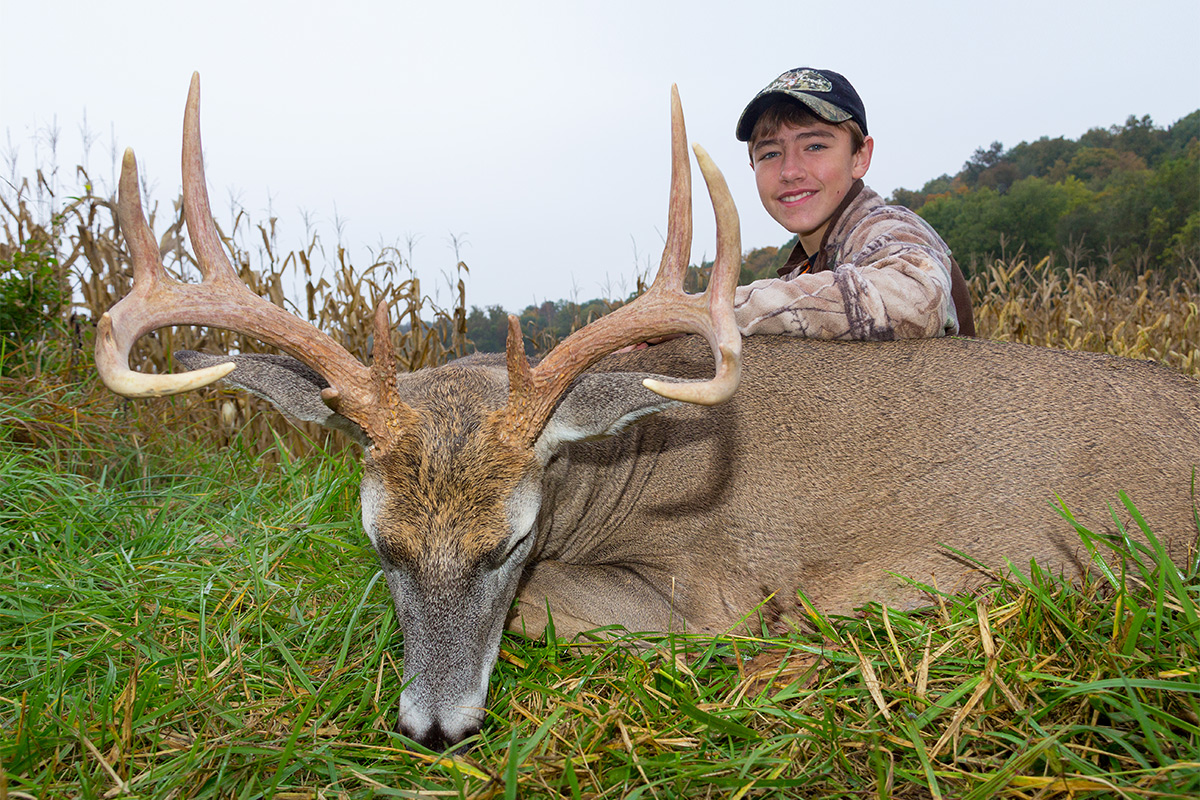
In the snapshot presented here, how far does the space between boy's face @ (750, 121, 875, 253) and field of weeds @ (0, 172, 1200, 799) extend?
2.46 metres

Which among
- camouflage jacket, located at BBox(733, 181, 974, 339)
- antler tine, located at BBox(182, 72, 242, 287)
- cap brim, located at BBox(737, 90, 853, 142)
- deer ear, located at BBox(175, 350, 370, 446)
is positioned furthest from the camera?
cap brim, located at BBox(737, 90, 853, 142)

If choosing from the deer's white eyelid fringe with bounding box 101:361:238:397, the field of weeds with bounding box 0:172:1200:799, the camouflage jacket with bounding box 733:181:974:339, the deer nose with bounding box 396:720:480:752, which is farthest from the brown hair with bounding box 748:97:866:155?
the deer nose with bounding box 396:720:480:752

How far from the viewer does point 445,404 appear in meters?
2.77

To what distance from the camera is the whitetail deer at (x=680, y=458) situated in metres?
2.57

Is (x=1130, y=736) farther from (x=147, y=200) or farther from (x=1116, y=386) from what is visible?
(x=147, y=200)

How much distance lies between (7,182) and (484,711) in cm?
737

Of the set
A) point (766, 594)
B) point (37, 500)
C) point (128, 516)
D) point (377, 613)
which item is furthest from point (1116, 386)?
point (37, 500)

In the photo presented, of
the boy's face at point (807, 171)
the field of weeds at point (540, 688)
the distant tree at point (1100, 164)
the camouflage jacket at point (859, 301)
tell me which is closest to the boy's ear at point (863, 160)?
the boy's face at point (807, 171)

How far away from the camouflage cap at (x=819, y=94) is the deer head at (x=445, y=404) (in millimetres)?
2191

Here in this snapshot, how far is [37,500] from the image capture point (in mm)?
4453

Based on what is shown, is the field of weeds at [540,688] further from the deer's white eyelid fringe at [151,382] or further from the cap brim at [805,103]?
the cap brim at [805,103]

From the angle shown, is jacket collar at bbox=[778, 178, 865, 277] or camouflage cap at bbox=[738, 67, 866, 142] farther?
jacket collar at bbox=[778, 178, 865, 277]

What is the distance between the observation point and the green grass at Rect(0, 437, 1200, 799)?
87.7 inches

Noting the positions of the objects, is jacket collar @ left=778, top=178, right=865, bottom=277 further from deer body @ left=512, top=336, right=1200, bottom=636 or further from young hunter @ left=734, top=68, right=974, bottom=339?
deer body @ left=512, top=336, right=1200, bottom=636
